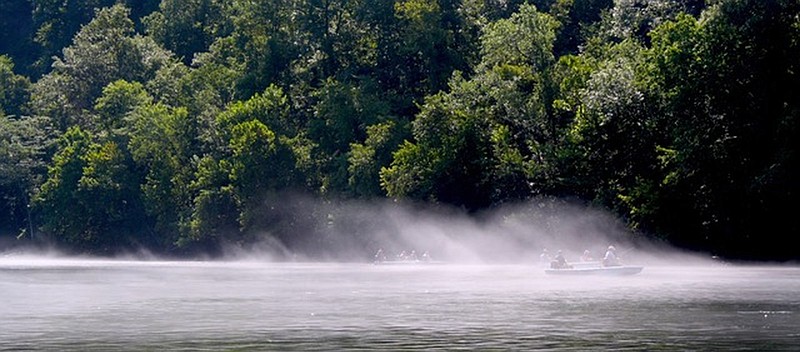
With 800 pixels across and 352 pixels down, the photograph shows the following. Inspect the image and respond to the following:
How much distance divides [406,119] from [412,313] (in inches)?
2392

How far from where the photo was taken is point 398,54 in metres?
107

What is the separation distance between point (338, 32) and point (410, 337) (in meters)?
78.9

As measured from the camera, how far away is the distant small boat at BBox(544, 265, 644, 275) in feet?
211

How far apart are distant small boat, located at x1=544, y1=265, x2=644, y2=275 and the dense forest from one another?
9.00 metres

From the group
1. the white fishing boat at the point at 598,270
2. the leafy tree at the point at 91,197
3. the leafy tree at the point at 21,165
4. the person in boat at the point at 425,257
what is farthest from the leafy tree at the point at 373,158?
the leafy tree at the point at 21,165

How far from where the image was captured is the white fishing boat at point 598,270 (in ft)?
211

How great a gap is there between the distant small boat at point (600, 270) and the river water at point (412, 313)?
77cm

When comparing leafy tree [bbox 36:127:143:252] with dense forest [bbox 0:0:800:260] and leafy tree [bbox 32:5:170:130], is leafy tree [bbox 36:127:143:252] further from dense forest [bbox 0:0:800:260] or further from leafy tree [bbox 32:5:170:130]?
leafy tree [bbox 32:5:170:130]

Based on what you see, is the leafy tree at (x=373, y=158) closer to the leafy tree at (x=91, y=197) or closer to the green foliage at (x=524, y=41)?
the green foliage at (x=524, y=41)

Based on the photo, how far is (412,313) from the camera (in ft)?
134

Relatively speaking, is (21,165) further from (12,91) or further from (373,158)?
(373,158)

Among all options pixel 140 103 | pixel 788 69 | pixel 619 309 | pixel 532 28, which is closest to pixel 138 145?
pixel 140 103

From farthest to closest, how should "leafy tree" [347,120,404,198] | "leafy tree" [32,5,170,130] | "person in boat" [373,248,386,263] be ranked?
1. "leafy tree" [32,5,170,130]
2. "leafy tree" [347,120,404,198]
3. "person in boat" [373,248,386,263]

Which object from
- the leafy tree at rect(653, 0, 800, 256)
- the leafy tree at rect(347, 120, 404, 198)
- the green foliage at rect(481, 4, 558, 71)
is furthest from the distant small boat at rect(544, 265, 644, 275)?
the leafy tree at rect(347, 120, 404, 198)
